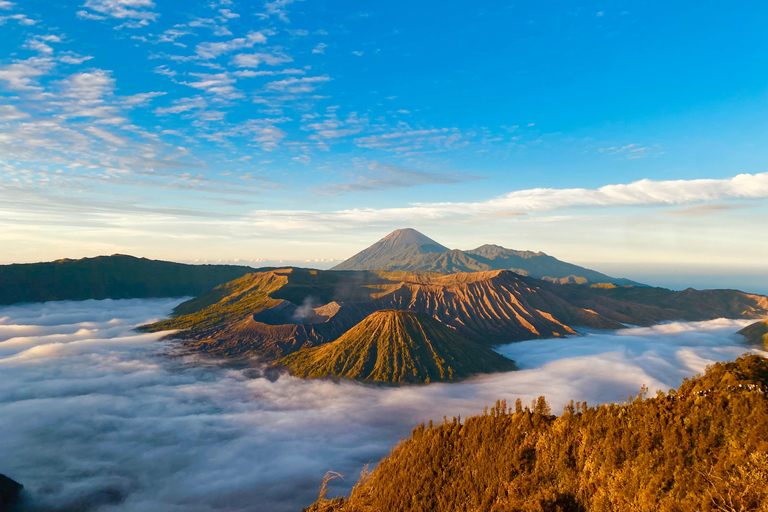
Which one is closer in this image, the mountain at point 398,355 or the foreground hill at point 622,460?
Answer: the foreground hill at point 622,460

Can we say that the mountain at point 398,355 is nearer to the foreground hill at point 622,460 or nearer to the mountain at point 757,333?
the foreground hill at point 622,460

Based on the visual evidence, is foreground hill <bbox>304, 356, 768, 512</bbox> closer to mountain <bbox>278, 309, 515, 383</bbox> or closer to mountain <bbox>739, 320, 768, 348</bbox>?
mountain <bbox>278, 309, 515, 383</bbox>

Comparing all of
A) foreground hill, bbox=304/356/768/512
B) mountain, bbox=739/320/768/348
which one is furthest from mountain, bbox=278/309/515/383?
mountain, bbox=739/320/768/348

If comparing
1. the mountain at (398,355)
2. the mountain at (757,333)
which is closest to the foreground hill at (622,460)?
the mountain at (398,355)

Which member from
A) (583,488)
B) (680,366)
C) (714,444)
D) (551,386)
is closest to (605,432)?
(583,488)

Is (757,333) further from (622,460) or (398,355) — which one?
(622,460)
